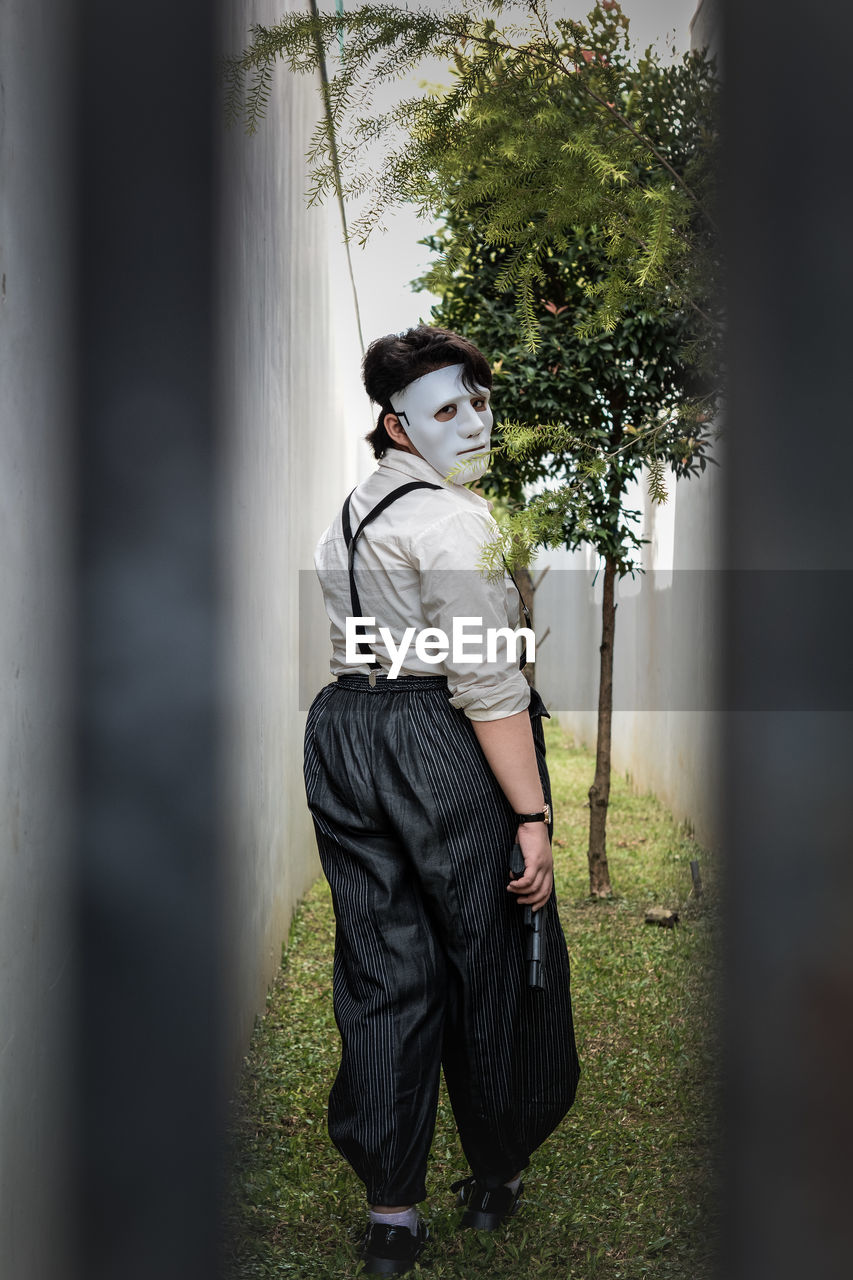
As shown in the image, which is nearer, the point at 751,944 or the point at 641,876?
the point at 751,944

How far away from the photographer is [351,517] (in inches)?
73.9

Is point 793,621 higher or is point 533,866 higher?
point 793,621

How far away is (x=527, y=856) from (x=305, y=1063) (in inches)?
52.7

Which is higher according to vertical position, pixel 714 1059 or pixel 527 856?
pixel 714 1059

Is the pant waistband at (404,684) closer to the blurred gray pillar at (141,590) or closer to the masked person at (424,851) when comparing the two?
the masked person at (424,851)

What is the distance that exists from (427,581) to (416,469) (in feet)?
0.86

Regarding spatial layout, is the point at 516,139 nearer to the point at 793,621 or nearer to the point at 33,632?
the point at 33,632

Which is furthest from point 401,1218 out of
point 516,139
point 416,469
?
point 516,139

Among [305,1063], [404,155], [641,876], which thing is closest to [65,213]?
[404,155]

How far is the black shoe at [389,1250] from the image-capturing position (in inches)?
70.1

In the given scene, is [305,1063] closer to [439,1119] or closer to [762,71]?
[439,1119]

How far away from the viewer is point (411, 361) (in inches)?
76.5

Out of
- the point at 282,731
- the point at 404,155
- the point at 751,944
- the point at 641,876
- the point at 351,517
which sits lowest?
the point at 641,876

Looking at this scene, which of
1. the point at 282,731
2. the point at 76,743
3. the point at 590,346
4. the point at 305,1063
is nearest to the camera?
the point at 76,743
